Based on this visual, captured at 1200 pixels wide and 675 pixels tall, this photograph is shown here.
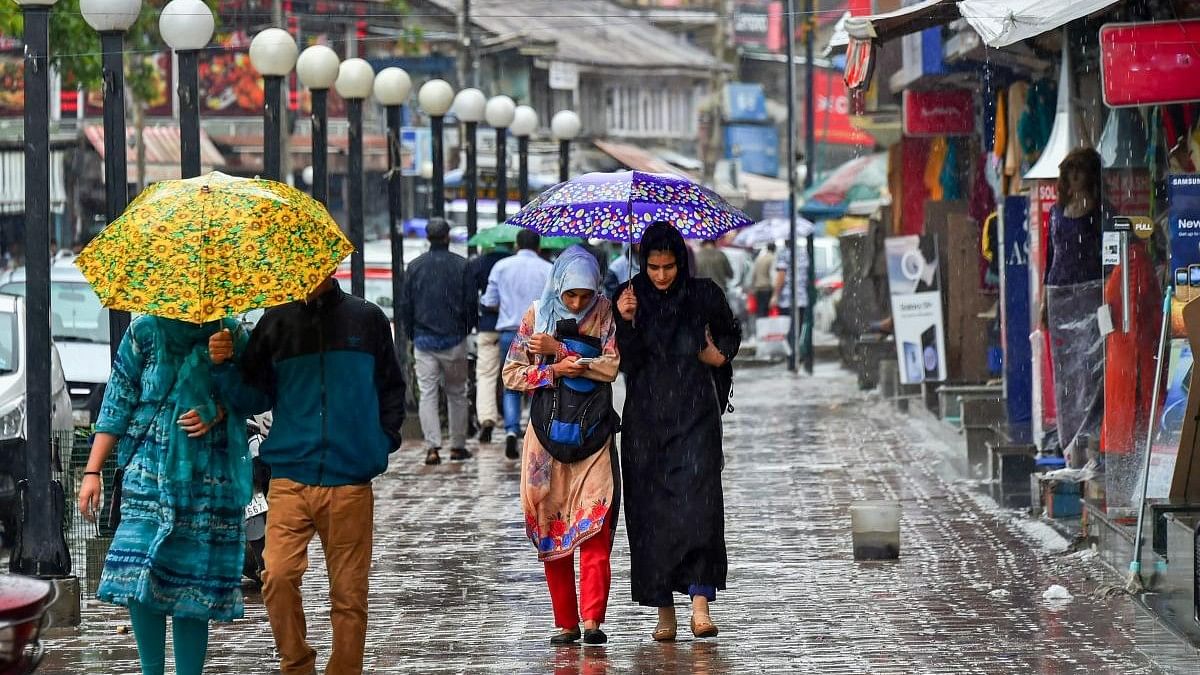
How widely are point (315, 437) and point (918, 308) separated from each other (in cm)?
1233

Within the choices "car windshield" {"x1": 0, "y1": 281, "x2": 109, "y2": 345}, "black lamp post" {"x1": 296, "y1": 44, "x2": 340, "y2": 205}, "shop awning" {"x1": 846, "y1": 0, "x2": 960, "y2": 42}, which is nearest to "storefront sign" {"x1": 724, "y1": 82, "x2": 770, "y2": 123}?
"car windshield" {"x1": 0, "y1": 281, "x2": 109, "y2": 345}

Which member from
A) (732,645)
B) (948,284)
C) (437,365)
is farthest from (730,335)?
(948,284)

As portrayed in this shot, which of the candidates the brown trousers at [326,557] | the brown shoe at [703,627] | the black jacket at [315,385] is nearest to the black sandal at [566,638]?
the brown shoe at [703,627]

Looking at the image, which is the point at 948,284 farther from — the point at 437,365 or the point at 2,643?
the point at 2,643

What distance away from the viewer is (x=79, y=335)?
1941 cm

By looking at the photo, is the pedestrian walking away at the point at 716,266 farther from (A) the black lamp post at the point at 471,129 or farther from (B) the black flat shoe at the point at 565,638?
(B) the black flat shoe at the point at 565,638

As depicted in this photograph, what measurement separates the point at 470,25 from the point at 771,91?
29472 mm

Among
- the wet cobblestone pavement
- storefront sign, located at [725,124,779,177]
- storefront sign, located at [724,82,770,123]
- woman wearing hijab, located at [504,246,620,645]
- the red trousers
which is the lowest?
the wet cobblestone pavement

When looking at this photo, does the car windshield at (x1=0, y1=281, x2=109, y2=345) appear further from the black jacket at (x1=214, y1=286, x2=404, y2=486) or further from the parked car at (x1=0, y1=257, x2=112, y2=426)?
the black jacket at (x1=214, y1=286, x2=404, y2=486)

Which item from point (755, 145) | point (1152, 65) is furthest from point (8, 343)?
point (755, 145)

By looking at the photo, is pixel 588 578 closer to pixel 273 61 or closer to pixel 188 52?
pixel 188 52

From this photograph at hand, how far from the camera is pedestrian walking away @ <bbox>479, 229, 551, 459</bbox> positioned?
17.5 m

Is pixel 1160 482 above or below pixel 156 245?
below

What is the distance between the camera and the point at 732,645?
884cm
